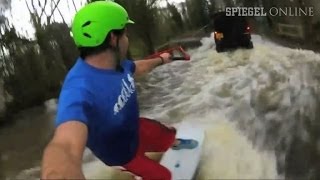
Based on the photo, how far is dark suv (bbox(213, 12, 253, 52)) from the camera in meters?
1.04

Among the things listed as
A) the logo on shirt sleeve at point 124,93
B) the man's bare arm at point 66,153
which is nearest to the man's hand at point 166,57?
the logo on shirt sleeve at point 124,93

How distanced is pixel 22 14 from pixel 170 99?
0.36 meters

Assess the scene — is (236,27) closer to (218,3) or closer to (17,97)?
(218,3)

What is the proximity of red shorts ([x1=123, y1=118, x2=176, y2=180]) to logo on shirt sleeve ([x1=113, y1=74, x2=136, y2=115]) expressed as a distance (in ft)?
0.33

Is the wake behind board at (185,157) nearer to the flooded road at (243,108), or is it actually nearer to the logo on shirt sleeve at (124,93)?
the flooded road at (243,108)

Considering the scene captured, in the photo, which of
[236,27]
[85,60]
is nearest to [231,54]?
[236,27]

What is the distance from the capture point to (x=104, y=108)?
0.85m

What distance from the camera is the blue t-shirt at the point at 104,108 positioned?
0.76m

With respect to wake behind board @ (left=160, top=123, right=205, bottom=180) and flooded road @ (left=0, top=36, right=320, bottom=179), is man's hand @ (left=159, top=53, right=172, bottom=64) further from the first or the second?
wake behind board @ (left=160, top=123, right=205, bottom=180)

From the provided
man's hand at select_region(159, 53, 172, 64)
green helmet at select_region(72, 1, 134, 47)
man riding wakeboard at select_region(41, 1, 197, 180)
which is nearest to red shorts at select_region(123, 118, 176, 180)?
man riding wakeboard at select_region(41, 1, 197, 180)

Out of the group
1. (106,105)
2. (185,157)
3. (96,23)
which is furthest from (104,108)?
(185,157)

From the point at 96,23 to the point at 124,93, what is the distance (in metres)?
0.13

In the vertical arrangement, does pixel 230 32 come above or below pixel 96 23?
below

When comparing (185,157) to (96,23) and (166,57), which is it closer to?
(166,57)
